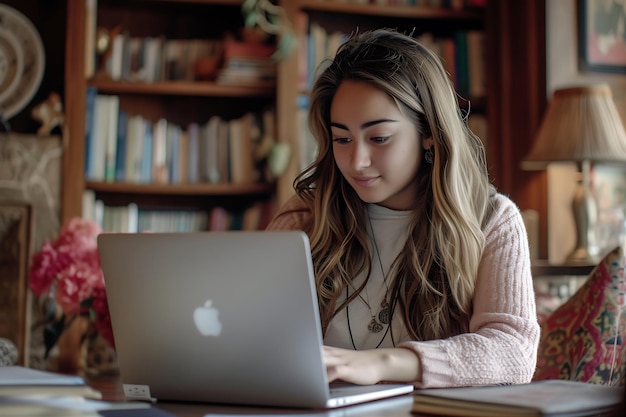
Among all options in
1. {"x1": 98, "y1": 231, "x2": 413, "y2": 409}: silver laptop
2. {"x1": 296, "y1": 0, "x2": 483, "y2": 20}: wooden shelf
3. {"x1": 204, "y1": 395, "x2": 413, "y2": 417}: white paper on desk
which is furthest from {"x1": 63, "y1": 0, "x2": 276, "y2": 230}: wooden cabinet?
{"x1": 204, "y1": 395, "x2": 413, "y2": 417}: white paper on desk

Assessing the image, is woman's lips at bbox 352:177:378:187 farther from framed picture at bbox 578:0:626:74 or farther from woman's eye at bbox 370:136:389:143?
framed picture at bbox 578:0:626:74

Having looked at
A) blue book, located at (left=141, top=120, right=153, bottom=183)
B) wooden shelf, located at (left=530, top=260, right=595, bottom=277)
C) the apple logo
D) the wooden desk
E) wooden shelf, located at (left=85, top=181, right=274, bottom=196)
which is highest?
blue book, located at (left=141, top=120, right=153, bottom=183)

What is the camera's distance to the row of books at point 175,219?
11.3ft

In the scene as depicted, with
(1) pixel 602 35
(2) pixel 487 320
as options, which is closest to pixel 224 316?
(2) pixel 487 320

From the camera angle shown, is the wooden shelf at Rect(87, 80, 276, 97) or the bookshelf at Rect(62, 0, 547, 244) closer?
the bookshelf at Rect(62, 0, 547, 244)

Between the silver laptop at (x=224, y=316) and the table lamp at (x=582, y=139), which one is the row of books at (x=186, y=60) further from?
the silver laptop at (x=224, y=316)

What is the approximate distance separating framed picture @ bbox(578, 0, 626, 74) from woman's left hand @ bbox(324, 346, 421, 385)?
236 cm

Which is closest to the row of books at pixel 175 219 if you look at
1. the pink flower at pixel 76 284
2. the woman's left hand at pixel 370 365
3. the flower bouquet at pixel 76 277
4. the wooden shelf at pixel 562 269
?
the wooden shelf at pixel 562 269

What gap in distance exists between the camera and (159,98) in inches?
144

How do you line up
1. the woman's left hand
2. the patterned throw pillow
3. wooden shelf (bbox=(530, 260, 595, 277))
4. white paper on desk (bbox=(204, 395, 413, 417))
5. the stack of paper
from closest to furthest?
1. the stack of paper
2. white paper on desk (bbox=(204, 395, 413, 417))
3. the woman's left hand
4. the patterned throw pillow
5. wooden shelf (bbox=(530, 260, 595, 277))

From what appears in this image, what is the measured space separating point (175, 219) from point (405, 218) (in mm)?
1925

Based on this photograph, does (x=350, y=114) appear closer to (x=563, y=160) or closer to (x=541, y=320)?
(x=541, y=320)

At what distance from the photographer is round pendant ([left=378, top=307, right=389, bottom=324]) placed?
5.43 feet

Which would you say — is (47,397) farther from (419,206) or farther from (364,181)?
(419,206)
